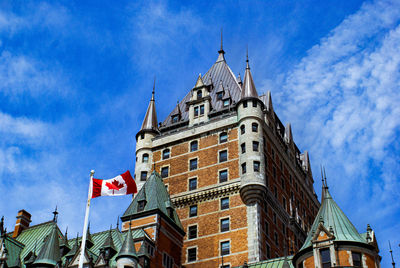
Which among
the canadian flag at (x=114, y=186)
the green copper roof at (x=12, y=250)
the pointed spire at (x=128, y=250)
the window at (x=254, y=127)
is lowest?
the pointed spire at (x=128, y=250)

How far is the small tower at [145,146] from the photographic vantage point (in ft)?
238

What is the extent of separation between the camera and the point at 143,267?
1971 inches

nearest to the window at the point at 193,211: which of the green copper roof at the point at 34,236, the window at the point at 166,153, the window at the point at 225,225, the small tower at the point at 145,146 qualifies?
the window at the point at 225,225

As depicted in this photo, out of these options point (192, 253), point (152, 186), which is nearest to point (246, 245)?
point (192, 253)

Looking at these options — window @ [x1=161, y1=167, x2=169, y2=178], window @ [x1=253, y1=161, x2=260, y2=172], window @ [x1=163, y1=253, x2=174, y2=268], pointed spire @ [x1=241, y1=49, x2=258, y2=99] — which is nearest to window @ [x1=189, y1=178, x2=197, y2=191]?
window @ [x1=161, y1=167, x2=169, y2=178]

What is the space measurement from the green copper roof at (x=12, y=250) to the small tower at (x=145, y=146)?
605 inches

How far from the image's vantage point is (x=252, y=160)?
6506cm

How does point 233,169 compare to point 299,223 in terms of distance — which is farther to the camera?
point 299,223

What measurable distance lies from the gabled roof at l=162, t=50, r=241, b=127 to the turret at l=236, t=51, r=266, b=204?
475cm

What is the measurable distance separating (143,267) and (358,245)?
1747 centimetres

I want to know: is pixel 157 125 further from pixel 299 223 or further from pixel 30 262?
pixel 30 262

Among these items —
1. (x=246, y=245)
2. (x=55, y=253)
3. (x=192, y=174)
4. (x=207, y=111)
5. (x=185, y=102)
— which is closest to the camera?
(x=55, y=253)

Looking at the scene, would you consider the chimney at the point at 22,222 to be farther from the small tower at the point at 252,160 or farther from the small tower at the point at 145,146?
the small tower at the point at 252,160

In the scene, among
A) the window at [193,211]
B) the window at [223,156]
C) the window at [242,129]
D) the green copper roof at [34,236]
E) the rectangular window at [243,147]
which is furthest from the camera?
the window at [223,156]
